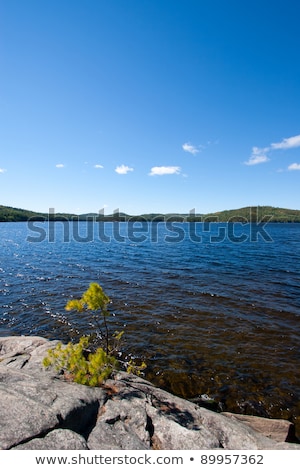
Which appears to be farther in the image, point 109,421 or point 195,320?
point 195,320

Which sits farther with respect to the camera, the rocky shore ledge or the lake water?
the lake water

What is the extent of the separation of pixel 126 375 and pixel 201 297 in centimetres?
1495

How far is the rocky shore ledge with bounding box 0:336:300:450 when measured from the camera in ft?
20.0

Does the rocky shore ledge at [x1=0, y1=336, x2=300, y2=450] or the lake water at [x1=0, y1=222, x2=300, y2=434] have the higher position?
the rocky shore ledge at [x1=0, y1=336, x2=300, y2=450]

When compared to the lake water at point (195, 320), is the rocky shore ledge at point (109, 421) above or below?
above

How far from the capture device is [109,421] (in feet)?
23.9

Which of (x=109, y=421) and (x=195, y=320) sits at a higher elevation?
(x=109, y=421)

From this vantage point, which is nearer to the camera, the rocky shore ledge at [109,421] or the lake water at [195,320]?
the rocky shore ledge at [109,421]

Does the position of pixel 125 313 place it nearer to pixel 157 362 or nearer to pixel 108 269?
pixel 157 362

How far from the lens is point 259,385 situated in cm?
1230

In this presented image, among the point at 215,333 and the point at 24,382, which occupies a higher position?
the point at 24,382

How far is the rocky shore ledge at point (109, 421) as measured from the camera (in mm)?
6094
